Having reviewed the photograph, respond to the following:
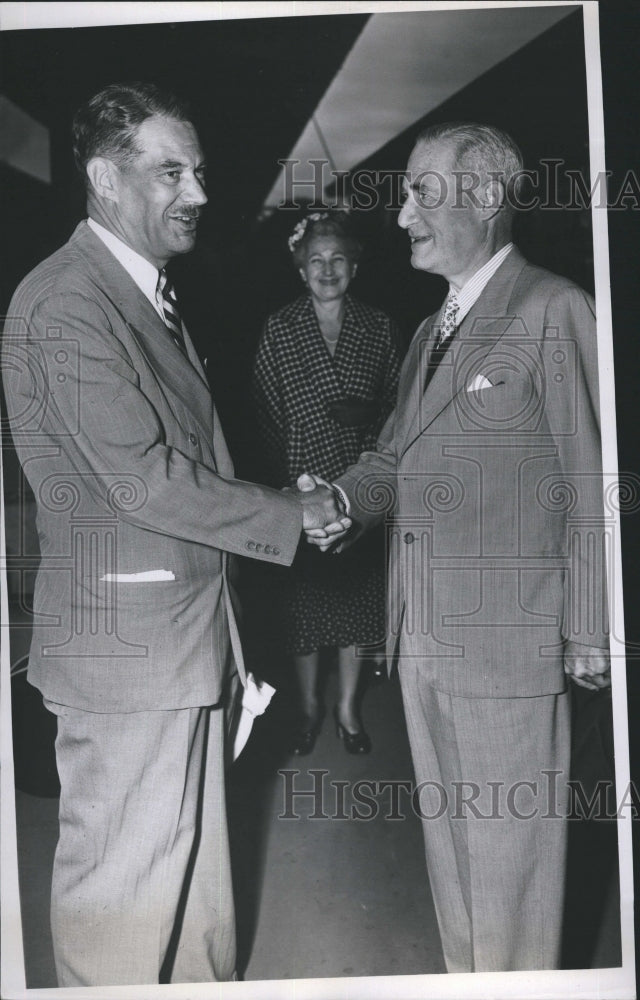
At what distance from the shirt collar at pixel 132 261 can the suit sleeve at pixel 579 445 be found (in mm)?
923

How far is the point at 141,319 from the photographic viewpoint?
75.6 inches

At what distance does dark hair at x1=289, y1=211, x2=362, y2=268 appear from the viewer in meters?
2.03

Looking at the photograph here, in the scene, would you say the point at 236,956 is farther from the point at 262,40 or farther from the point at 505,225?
the point at 262,40

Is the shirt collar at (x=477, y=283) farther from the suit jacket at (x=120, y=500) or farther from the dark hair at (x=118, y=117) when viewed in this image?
the dark hair at (x=118, y=117)

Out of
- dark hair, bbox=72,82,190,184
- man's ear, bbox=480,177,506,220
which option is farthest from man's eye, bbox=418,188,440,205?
dark hair, bbox=72,82,190,184

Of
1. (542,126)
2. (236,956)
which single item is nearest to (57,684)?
(236,956)

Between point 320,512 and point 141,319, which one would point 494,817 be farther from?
point 141,319

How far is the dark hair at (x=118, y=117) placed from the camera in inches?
77.2

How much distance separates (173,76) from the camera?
200cm

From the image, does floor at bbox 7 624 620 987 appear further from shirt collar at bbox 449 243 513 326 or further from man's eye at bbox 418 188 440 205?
man's eye at bbox 418 188 440 205

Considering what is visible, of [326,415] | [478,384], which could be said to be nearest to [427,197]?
[478,384]

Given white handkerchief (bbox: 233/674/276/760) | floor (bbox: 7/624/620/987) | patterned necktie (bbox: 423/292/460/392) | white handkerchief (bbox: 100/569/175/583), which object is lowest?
floor (bbox: 7/624/620/987)

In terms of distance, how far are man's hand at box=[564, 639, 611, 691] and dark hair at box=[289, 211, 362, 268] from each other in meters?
1.07

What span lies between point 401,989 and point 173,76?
2.27 metres
